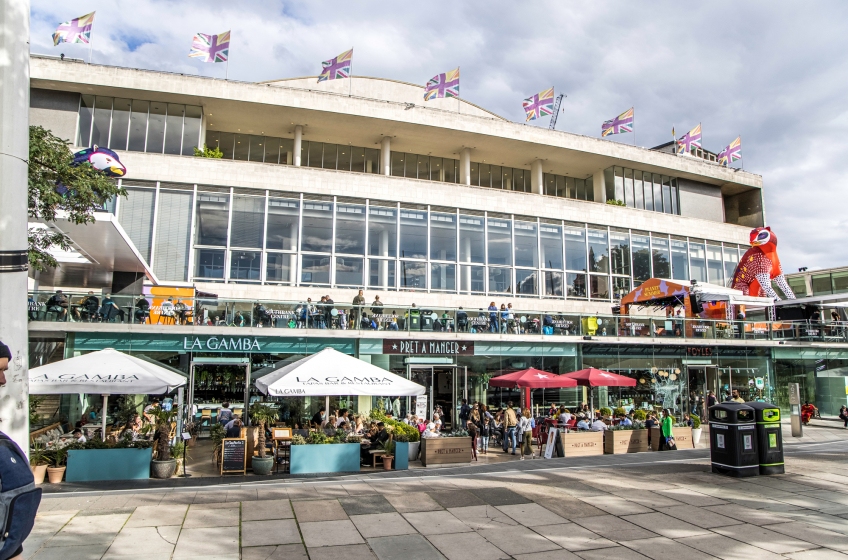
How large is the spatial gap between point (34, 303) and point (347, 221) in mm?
12743

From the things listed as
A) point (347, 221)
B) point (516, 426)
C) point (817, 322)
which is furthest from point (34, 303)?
point (817, 322)

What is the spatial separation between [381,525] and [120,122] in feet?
80.9

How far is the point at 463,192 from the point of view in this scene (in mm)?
29844

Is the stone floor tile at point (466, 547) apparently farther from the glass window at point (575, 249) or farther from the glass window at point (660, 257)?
the glass window at point (660, 257)

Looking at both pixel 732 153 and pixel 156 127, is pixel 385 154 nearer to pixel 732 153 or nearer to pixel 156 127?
pixel 156 127

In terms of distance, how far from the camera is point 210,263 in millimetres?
25844

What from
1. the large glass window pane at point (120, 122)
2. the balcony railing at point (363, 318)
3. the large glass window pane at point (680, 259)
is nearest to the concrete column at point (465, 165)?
the balcony railing at point (363, 318)

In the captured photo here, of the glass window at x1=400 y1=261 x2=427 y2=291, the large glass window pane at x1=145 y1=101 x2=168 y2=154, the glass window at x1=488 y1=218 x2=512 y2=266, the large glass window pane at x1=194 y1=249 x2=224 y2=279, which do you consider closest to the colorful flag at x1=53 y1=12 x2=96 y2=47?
the large glass window pane at x1=145 y1=101 x2=168 y2=154

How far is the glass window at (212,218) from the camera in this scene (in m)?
26.0

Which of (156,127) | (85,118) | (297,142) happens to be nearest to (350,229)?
(297,142)

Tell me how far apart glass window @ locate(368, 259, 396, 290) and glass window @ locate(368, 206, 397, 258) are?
1.22 ft

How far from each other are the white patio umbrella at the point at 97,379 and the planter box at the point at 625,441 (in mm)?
11748

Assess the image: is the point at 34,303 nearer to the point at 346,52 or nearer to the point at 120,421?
the point at 120,421

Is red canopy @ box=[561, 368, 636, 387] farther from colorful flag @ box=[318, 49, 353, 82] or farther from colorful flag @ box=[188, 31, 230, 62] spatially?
colorful flag @ box=[188, 31, 230, 62]
